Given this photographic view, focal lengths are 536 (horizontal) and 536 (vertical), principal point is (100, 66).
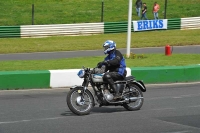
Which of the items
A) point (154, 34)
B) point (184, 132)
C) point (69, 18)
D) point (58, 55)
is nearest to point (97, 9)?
point (69, 18)

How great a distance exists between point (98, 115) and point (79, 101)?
0.52 metres

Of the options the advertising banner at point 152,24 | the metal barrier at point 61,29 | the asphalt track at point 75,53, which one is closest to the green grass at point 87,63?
the asphalt track at point 75,53

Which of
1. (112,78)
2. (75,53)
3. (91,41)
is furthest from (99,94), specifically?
(91,41)

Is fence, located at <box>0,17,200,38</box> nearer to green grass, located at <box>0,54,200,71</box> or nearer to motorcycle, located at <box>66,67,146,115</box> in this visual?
green grass, located at <box>0,54,200,71</box>

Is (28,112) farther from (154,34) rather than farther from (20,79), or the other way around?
(154,34)

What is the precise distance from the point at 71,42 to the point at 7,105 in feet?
66.3

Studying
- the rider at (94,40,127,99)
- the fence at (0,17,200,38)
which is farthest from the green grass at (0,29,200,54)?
the rider at (94,40,127,99)

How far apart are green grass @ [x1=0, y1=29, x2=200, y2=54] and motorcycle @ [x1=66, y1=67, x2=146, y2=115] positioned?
18.0m

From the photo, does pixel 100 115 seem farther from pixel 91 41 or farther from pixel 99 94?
pixel 91 41

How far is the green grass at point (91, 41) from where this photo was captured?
Result: 30422mm

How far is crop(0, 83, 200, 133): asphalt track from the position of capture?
9859 mm

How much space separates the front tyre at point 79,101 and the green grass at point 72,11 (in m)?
26.0

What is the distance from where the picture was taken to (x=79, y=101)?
36.8ft

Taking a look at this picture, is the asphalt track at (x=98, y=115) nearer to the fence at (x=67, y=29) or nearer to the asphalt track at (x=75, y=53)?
the asphalt track at (x=75, y=53)
